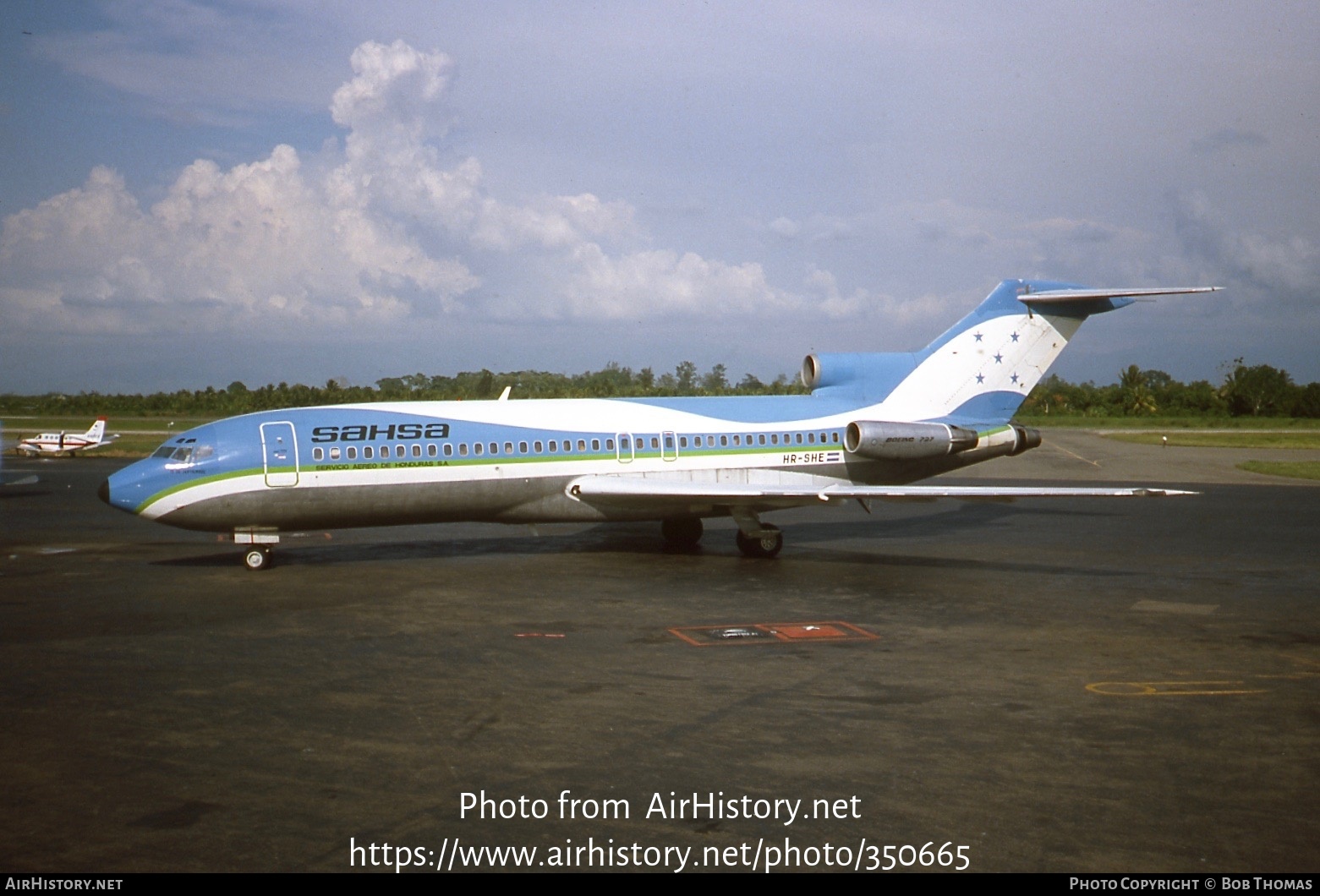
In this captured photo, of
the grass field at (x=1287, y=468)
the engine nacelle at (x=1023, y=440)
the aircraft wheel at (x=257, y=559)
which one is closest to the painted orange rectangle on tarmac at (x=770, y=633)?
the aircraft wheel at (x=257, y=559)

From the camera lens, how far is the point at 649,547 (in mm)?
25562

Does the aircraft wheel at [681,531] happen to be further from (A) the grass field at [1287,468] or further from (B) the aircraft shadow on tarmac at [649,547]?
(A) the grass field at [1287,468]

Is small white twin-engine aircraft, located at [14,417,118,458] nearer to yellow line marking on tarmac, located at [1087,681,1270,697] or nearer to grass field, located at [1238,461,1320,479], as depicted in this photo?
yellow line marking on tarmac, located at [1087,681,1270,697]

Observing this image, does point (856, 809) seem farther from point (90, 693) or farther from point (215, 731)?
point (90, 693)

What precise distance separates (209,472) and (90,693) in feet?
29.2

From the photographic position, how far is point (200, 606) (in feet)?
59.1

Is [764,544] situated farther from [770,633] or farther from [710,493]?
[770,633]

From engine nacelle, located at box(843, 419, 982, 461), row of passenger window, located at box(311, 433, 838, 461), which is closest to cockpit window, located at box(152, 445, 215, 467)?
row of passenger window, located at box(311, 433, 838, 461)

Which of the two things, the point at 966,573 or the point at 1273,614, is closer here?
the point at 1273,614

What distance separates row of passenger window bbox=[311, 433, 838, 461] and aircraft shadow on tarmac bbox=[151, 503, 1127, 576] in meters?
2.58

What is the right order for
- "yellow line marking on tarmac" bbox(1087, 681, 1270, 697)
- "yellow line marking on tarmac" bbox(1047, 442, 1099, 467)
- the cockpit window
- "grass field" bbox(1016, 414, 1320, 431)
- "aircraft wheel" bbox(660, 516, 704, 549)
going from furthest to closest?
1. "grass field" bbox(1016, 414, 1320, 431)
2. "yellow line marking on tarmac" bbox(1047, 442, 1099, 467)
3. "aircraft wheel" bbox(660, 516, 704, 549)
4. the cockpit window
5. "yellow line marking on tarmac" bbox(1087, 681, 1270, 697)

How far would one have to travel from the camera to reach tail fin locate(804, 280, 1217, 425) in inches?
1006
